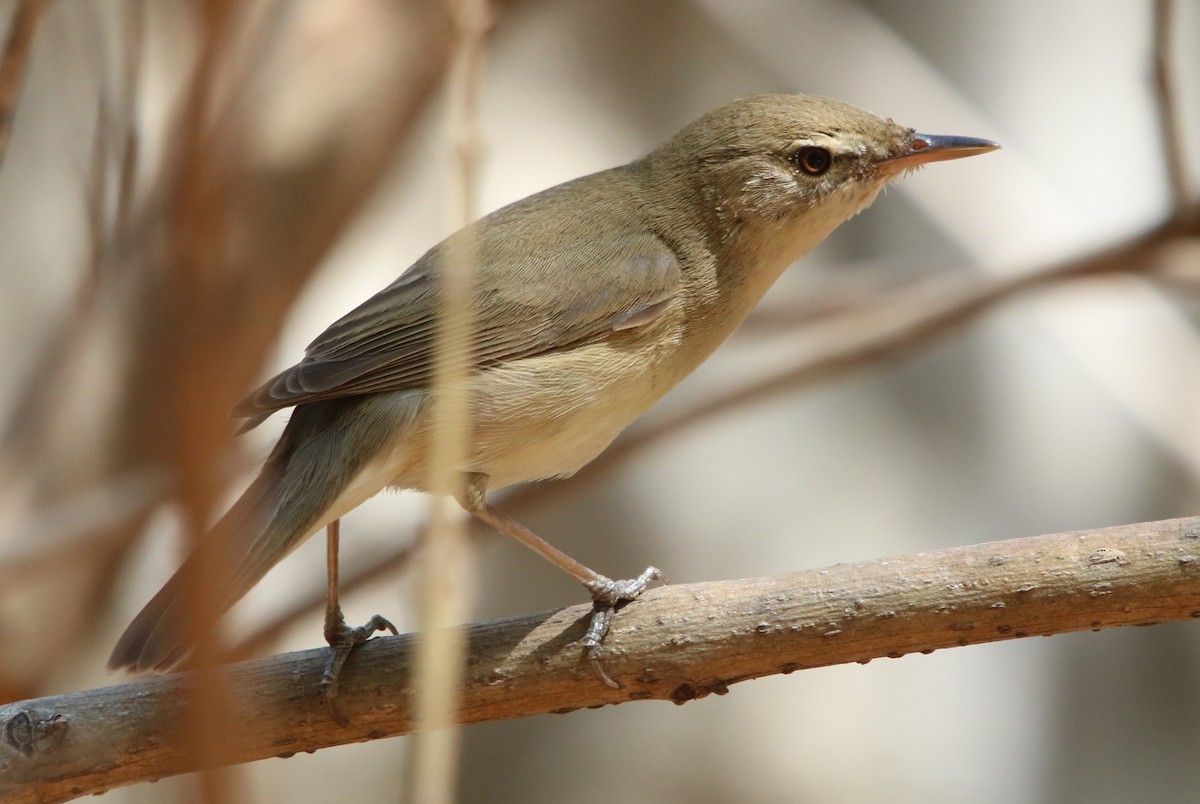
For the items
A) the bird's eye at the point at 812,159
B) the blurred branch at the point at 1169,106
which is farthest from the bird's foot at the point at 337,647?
the blurred branch at the point at 1169,106

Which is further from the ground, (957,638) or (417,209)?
(417,209)

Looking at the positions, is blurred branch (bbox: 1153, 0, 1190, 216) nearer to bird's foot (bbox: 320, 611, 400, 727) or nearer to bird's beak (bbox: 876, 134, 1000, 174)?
bird's beak (bbox: 876, 134, 1000, 174)

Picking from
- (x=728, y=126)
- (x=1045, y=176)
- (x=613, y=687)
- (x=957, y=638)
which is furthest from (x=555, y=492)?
(x=1045, y=176)

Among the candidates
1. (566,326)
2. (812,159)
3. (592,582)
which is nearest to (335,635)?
(592,582)

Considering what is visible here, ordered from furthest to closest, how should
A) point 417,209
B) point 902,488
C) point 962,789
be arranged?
point 417,209 → point 902,488 → point 962,789

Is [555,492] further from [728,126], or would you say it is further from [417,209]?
[417,209]

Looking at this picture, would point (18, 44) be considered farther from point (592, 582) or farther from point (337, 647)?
point (592, 582)
